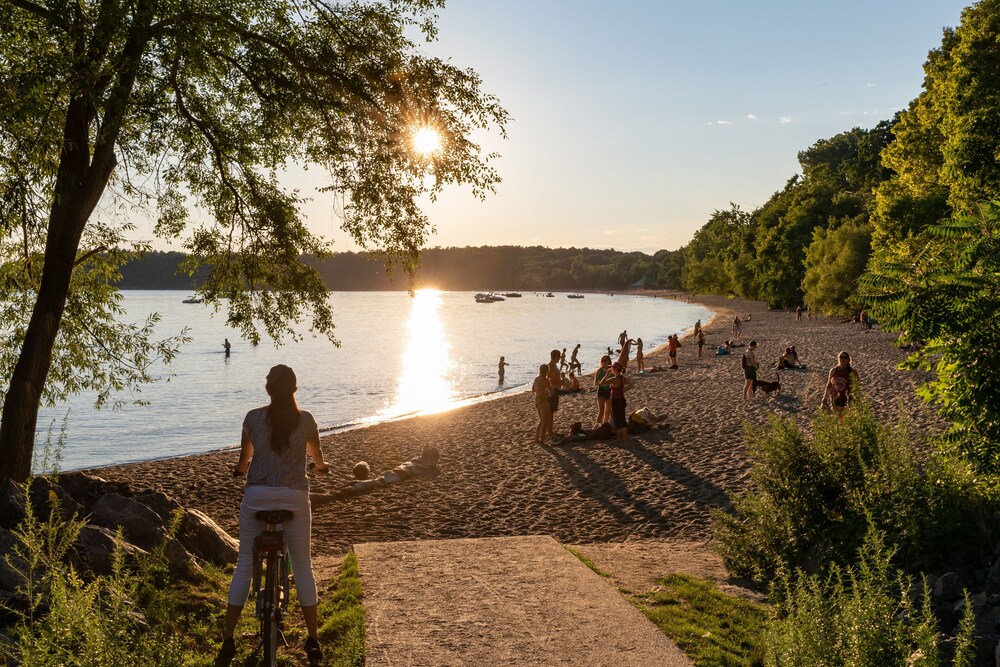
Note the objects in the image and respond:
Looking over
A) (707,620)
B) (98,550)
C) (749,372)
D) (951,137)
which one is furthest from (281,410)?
(951,137)

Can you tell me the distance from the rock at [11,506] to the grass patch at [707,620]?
6145 mm

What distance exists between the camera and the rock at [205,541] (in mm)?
8312

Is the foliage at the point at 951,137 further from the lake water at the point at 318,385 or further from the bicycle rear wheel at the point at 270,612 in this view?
the lake water at the point at 318,385

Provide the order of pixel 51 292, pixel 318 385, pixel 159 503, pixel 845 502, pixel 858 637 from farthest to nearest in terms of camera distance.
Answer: pixel 318 385, pixel 51 292, pixel 159 503, pixel 845 502, pixel 858 637

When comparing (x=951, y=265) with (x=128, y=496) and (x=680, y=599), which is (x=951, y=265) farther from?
(x=128, y=496)

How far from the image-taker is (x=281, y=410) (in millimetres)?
5023

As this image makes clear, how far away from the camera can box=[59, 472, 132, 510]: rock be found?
8.26 metres

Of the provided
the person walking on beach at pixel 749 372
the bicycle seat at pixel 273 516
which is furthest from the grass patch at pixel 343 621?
the person walking on beach at pixel 749 372

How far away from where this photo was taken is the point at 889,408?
1844 centimetres

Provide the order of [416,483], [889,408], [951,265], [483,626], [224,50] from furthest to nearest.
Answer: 1. [889,408]
2. [416,483]
3. [224,50]
4. [951,265]
5. [483,626]

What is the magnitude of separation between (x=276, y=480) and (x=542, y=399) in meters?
12.4

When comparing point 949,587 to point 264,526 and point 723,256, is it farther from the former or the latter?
point 723,256

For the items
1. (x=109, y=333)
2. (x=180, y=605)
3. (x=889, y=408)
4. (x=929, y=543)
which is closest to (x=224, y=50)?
(x=109, y=333)

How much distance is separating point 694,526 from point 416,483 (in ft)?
18.6
